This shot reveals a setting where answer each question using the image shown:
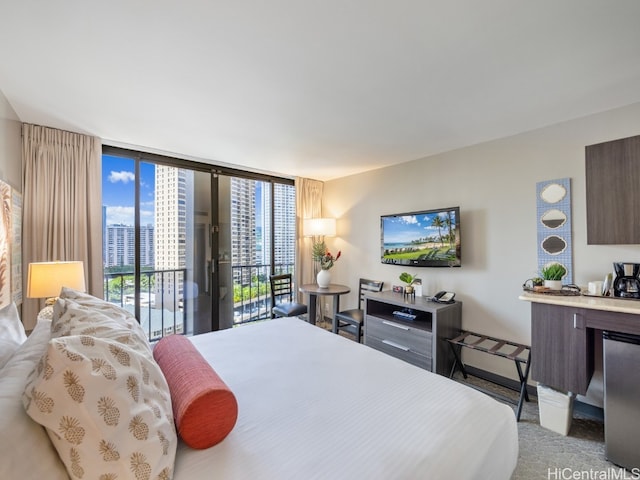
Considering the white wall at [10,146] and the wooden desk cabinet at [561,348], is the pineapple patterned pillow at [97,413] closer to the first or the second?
the white wall at [10,146]

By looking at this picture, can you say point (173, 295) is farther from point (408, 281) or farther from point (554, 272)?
point (554, 272)

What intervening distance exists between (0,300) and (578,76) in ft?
13.3

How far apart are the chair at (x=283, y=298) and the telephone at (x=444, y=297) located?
1.71 meters

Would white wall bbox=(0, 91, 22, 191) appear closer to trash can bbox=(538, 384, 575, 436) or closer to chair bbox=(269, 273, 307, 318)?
chair bbox=(269, 273, 307, 318)

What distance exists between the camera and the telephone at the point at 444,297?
115 inches

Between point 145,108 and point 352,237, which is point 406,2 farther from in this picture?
point 352,237

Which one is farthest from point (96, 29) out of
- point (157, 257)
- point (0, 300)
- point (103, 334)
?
point (157, 257)

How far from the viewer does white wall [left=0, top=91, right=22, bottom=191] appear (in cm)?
196

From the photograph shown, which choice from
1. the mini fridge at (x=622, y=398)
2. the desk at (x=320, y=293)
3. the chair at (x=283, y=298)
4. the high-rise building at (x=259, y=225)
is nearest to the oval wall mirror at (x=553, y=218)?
the mini fridge at (x=622, y=398)

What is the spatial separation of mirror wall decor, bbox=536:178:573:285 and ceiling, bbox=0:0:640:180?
0.60 m

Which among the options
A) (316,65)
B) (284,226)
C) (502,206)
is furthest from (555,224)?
(284,226)

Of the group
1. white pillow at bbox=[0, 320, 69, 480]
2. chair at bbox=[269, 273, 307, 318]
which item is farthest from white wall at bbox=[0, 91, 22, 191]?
chair at bbox=[269, 273, 307, 318]

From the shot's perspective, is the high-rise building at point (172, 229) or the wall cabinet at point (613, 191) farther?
the high-rise building at point (172, 229)

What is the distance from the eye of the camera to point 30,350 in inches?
40.4
